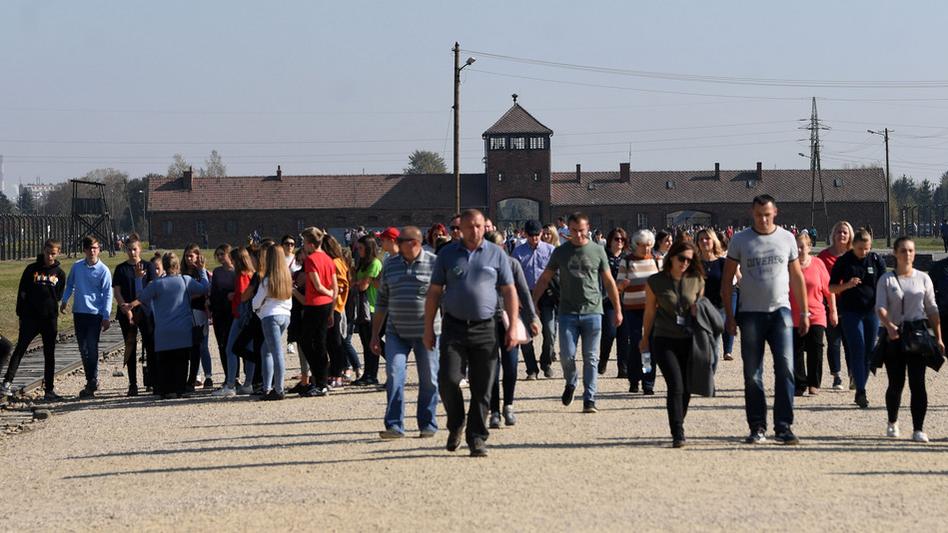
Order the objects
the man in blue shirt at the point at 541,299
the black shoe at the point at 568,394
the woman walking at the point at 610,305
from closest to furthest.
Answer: the black shoe at the point at 568,394 → the woman walking at the point at 610,305 → the man in blue shirt at the point at 541,299

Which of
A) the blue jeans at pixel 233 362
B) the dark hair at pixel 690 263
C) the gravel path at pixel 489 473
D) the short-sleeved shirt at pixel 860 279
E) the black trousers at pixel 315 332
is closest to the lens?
the gravel path at pixel 489 473

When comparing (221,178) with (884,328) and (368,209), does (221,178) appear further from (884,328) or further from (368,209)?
(884,328)

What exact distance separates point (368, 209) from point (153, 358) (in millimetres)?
93509

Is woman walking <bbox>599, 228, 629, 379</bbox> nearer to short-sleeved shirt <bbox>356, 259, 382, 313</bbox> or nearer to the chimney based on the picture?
short-sleeved shirt <bbox>356, 259, 382, 313</bbox>

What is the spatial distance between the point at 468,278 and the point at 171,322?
18.6ft

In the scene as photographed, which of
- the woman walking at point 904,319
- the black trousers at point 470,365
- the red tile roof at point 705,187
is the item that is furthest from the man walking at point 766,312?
the red tile roof at point 705,187

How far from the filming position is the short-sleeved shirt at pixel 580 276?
12.0m

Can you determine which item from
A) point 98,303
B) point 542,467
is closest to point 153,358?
point 98,303

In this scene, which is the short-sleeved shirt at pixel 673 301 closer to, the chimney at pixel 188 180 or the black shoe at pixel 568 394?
the black shoe at pixel 568 394

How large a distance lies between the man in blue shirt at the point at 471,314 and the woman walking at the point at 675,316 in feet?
3.68

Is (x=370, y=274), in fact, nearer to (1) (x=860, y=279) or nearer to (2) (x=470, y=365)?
(1) (x=860, y=279)

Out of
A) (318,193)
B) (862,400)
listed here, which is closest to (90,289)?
(862,400)

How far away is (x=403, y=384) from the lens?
10.7 meters

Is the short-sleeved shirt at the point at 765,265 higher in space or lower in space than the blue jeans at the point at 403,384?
higher
